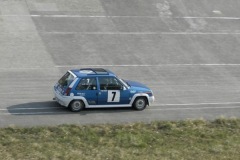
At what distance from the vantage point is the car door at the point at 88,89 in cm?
2164

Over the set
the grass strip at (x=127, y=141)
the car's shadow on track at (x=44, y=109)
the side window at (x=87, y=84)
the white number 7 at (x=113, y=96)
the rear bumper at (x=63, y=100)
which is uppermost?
the side window at (x=87, y=84)

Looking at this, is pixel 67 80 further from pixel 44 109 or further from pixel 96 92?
pixel 44 109

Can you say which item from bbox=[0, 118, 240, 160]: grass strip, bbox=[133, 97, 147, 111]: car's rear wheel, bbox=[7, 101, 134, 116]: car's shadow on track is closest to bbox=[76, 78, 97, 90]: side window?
bbox=[7, 101, 134, 116]: car's shadow on track

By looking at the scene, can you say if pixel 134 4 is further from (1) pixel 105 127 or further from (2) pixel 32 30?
(1) pixel 105 127

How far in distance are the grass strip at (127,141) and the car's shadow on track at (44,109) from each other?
2.30 metres

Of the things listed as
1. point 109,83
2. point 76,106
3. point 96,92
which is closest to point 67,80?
point 76,106

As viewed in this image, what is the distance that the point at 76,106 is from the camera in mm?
21672

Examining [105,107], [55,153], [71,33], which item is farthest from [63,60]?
[55,153]

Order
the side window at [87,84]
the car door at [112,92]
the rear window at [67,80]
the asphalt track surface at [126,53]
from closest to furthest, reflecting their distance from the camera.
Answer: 1. the side window at [87,84]
2. the rear window at [67,80]
3. the car door at [112,92]
4. the asphalt track surface at [126,53]

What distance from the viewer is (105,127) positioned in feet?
63.8

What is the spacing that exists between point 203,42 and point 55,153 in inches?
769

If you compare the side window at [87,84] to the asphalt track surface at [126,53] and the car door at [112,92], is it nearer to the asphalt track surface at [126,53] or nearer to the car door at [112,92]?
the car door at [112,92]

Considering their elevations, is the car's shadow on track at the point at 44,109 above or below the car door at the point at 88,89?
below

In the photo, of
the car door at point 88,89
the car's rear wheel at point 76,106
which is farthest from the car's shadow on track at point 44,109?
the car door at point 88,89
